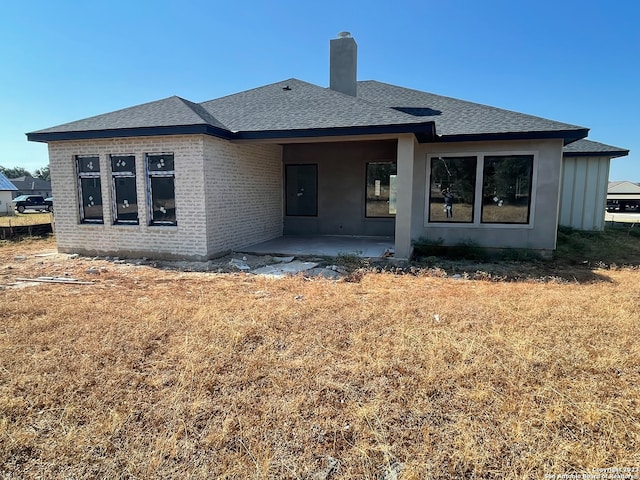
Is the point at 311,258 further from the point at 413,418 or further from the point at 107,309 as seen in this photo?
the point at 413,418

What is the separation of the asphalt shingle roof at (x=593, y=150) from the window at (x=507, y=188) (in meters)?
6.04

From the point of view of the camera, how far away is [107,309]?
16.2 ft

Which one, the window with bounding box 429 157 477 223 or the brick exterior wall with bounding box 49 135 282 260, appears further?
the window with bounding box 429 157 477 223

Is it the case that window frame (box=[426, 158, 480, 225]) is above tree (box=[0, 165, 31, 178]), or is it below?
below

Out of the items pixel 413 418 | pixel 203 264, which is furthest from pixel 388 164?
pixel 413 418

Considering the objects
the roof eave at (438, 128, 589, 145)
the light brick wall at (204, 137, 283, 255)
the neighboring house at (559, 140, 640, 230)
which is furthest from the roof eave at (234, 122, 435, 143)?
the neighboring house at (559, 140, 640, 230)

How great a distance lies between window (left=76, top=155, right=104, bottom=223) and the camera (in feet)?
28.8

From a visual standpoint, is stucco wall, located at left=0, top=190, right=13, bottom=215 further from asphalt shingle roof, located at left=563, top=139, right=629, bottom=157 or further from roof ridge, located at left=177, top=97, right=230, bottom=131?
asphalt shingle roof, located at left=563, top=139, right=629, bottom=157

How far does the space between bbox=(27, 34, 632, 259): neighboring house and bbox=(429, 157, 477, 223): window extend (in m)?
0.03

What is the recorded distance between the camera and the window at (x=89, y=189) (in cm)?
879

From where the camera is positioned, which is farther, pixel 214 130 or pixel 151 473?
pixel 214 130

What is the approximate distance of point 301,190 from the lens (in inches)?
487

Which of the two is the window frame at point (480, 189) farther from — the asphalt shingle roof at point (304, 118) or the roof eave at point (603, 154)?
the roof eave at point (603, 154)

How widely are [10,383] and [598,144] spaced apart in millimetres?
17581
